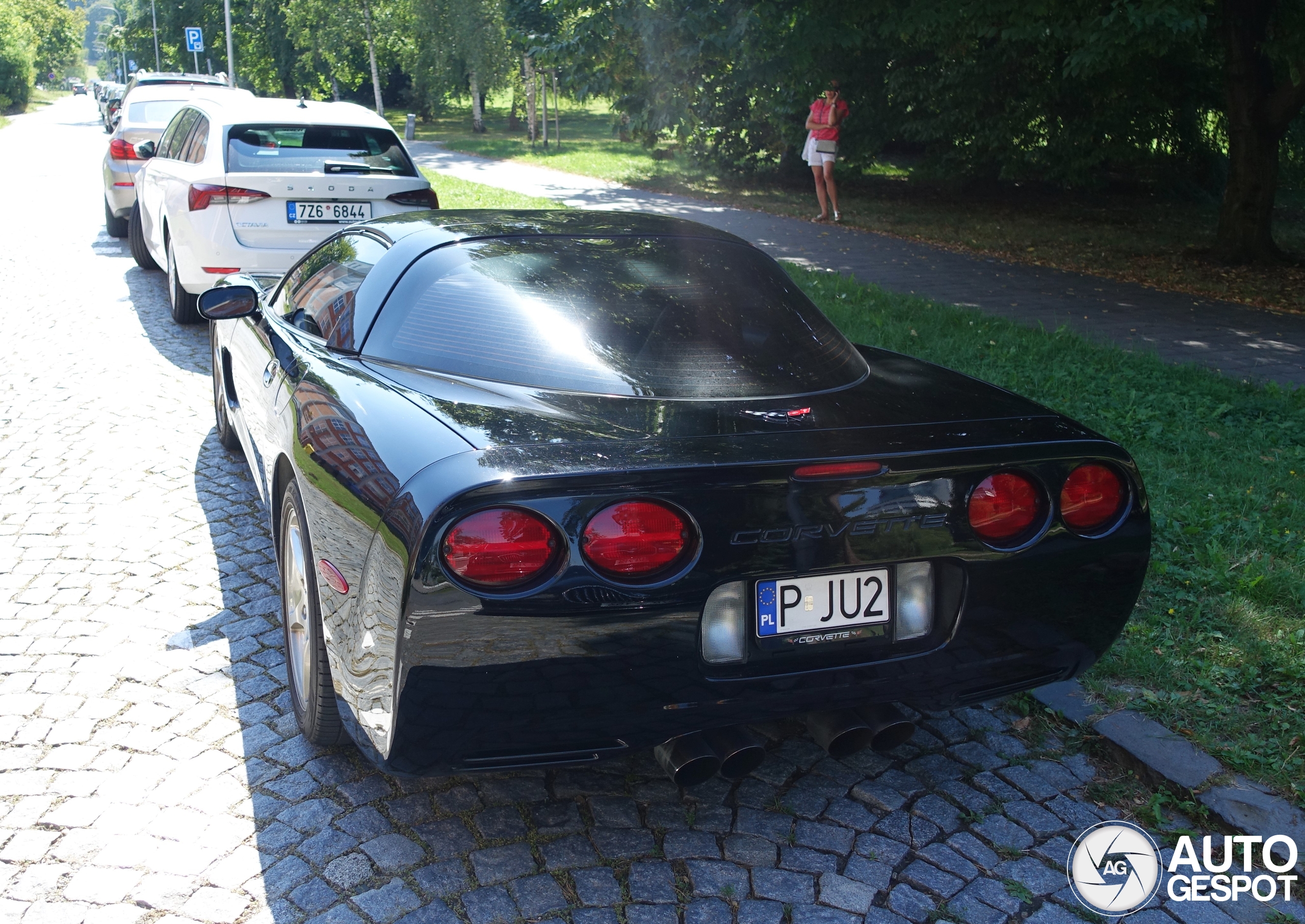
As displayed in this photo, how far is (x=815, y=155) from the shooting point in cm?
1562

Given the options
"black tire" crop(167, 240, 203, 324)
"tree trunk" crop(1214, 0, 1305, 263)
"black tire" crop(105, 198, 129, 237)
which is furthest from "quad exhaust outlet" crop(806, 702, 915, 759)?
"black tire" crop(105, 198, 129, 237)

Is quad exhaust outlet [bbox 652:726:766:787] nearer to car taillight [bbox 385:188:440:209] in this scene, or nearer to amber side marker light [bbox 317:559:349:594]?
amber side marker light [bbox 317:559:349:594]

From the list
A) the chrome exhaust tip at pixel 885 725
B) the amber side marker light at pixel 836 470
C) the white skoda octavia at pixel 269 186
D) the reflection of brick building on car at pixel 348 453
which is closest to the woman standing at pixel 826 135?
the white skoda octavia at pixel 269 186

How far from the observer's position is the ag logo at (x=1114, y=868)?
266 cm

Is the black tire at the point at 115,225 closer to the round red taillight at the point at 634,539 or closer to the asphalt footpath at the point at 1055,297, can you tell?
the asphalt footpath at the point at 1055,297

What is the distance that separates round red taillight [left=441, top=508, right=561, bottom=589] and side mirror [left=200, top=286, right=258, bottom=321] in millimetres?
2390

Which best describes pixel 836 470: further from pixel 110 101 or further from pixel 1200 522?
pixel 110 101

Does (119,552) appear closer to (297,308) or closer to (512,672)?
(297,308)

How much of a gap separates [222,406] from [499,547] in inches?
153

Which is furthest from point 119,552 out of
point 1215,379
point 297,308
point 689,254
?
point 1215,379

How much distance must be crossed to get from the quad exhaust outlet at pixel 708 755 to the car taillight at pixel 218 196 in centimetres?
645

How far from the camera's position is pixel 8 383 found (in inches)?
283

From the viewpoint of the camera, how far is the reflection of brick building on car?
8.00 feet

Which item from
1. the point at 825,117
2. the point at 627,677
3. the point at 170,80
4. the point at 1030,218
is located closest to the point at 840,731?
the point at 627,677
